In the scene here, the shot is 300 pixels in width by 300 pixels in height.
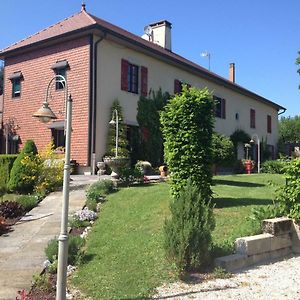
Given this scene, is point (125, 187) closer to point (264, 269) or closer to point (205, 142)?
point (205, 142)

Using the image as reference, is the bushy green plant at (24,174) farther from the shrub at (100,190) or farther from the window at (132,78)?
the window at (132,78)

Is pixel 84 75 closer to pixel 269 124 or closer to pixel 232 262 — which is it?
pixel 232 262

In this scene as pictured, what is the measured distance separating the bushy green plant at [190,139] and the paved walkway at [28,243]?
282 centimetres

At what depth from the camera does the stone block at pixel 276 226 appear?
7297 millimetres

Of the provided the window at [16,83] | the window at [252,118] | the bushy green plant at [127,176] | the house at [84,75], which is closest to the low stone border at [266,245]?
the bushy green plant at [127,176]

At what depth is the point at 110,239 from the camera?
796 cm

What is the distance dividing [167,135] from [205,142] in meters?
0.92

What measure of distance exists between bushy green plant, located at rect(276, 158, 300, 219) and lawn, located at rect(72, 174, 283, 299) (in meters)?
0.79

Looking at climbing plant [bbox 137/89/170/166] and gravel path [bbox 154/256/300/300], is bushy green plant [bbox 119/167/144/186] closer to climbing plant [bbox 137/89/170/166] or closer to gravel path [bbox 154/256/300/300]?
climbing plant [bbox 137/89/170/166]

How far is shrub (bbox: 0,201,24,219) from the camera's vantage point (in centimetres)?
1035

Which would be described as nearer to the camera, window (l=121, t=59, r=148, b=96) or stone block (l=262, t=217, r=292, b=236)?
stone block (l=262, t=217, r=292, b=236)

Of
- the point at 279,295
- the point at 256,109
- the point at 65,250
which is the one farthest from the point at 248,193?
the point at 256,109

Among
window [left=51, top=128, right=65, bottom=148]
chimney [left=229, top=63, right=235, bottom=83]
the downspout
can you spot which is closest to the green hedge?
the downspout

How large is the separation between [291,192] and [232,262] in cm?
236
